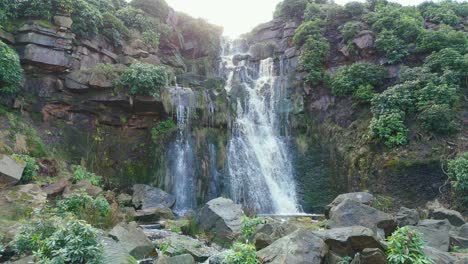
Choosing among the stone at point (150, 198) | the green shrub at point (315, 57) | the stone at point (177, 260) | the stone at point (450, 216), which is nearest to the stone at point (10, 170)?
the stone at point (150, 198)

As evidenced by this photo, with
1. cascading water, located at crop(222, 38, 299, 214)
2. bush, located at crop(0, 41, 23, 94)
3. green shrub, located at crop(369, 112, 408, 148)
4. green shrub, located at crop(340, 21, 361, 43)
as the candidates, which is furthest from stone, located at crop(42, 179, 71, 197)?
green shrub, located at crop(340, 21, 361, 43)

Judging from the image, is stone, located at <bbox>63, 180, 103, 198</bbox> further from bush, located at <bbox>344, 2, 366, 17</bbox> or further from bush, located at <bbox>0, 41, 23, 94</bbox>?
bush, located at <bbox>344, 2, 366, 17</bbox>

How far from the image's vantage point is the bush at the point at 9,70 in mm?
13016

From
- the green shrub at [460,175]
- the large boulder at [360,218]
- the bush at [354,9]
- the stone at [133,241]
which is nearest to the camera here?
the stone at [133,241]

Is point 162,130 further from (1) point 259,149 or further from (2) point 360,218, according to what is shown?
(2) point 360,218

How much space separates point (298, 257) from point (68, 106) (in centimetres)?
1301

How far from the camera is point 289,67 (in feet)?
72.5

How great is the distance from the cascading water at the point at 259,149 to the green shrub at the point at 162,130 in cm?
298

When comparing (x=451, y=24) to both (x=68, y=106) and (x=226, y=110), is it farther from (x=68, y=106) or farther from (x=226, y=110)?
(x=68, y=106)

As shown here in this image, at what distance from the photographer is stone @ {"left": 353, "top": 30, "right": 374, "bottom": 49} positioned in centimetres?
1964

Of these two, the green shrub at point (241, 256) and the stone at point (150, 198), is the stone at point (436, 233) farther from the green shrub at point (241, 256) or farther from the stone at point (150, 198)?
the stone at point (150, 198)

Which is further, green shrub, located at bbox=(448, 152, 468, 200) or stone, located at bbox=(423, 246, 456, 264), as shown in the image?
green shrub, located at bbox=(448, 152, 468, 200)

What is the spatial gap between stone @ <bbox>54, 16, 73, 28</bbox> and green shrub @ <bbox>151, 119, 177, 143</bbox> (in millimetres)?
5751

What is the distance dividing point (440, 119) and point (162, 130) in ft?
39.3
